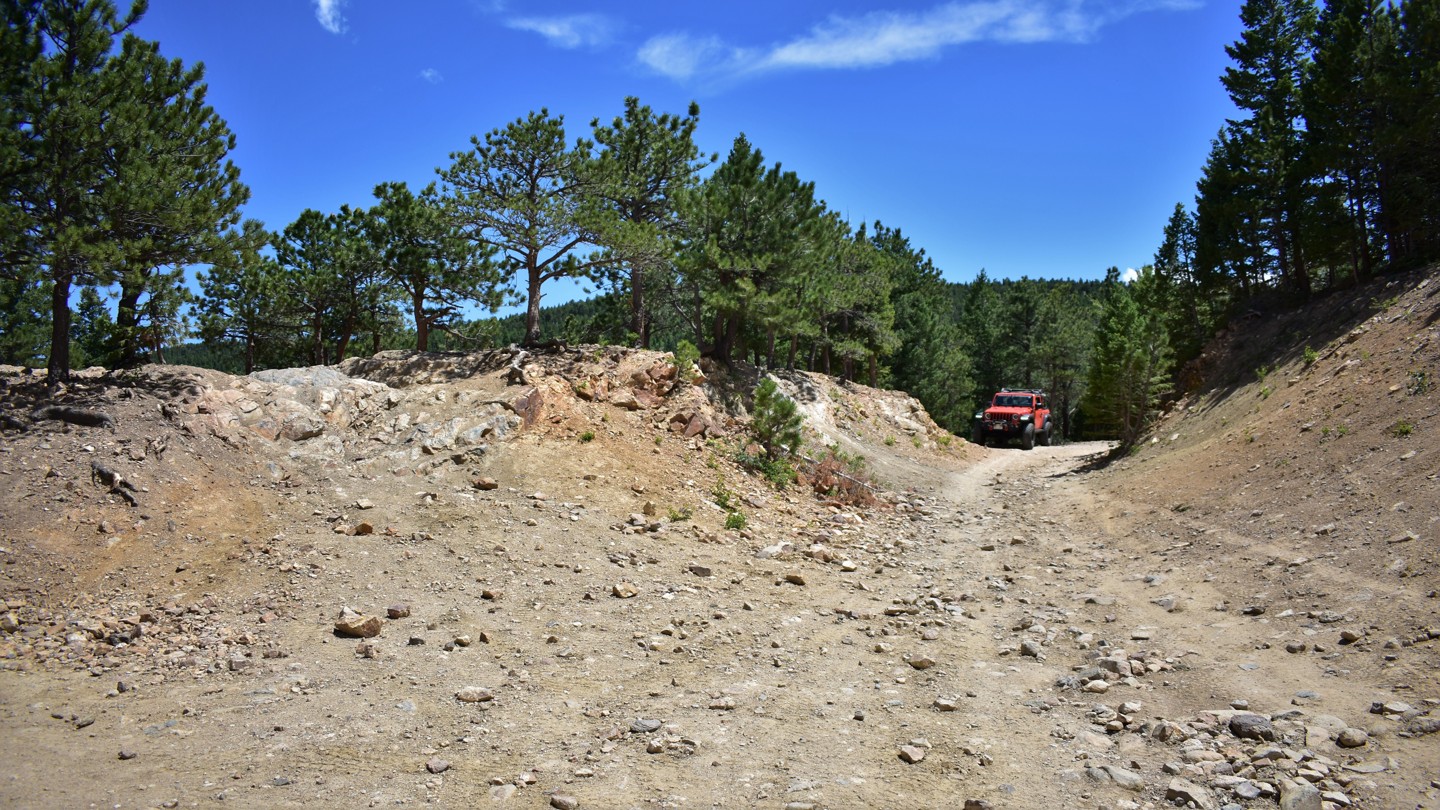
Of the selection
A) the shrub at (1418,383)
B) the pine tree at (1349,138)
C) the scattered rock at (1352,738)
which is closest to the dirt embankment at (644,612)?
the scattered rock at (1352,738)

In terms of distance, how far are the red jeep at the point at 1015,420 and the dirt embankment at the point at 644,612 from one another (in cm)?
1838

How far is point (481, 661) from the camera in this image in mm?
7480

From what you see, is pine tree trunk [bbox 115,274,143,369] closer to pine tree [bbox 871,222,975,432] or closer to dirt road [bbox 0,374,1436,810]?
dirt road [bbox 0,374,1436,810]

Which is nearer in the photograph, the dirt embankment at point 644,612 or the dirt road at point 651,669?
the dirt road at point 651,669

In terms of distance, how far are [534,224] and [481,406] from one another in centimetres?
507

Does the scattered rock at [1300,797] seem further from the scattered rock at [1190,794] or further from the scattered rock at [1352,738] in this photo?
the scattered rock at [1352,738]

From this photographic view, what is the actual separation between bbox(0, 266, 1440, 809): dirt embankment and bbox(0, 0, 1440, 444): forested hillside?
287 centimetres

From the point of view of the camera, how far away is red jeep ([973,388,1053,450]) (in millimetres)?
34562

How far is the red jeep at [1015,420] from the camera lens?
34.6 m

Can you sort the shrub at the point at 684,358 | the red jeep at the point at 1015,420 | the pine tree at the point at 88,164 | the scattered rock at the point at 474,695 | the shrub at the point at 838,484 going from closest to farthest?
the scattered rock at the point at 474,695 < the pine tree at the point at 88,164 < the shrub at the point at 838,484 < the shrub at the point at 684,358 < the red jeep at the point at 1015,420

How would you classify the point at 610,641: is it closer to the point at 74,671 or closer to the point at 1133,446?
the point at 74,671

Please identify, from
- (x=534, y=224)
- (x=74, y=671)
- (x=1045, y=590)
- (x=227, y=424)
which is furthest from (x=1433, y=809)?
(x=534, y=224)

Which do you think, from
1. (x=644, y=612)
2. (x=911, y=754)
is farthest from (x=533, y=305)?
(x=911, y=754)

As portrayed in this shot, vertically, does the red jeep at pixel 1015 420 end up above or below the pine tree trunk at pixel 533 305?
below
